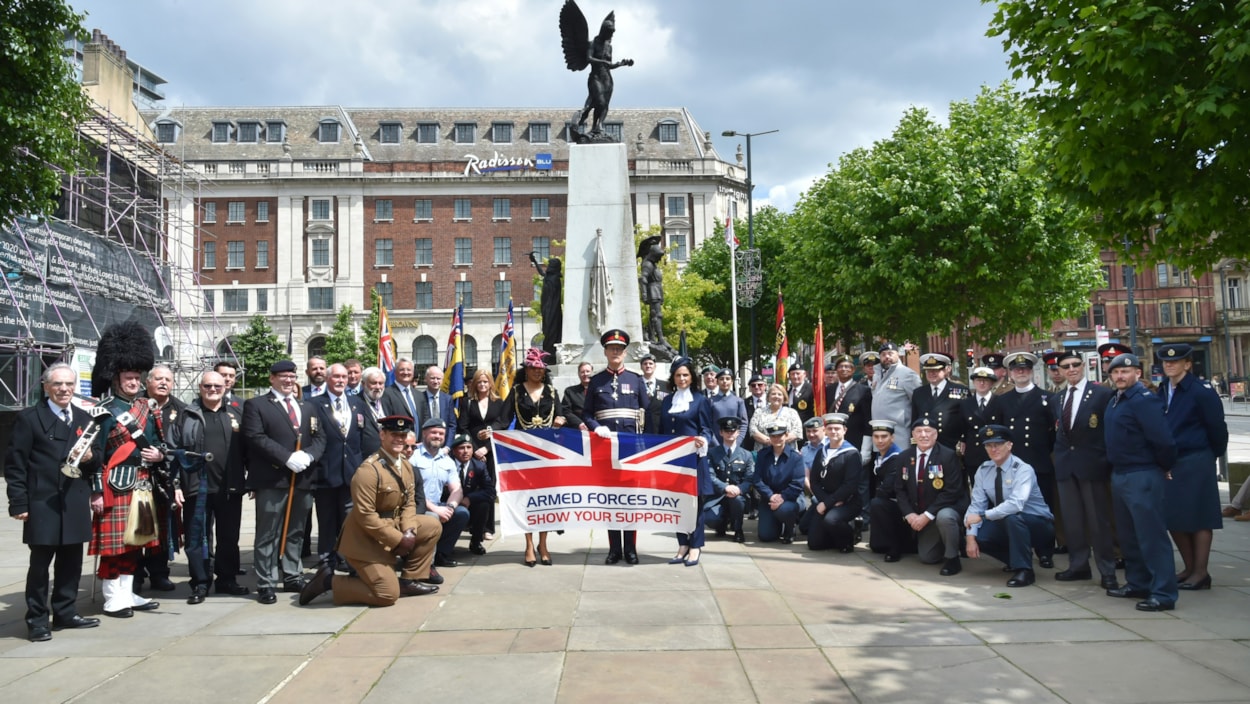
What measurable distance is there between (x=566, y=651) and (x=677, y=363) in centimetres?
426

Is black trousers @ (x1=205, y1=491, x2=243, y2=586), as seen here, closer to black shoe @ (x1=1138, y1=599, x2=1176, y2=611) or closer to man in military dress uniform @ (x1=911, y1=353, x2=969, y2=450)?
man in military dress uniform @ (x1=911, y1=353, x2=969, y2=450)

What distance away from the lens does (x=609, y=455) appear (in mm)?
→ 8453

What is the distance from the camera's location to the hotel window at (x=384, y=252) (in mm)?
60906

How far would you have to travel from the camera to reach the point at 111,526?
6.37 metres

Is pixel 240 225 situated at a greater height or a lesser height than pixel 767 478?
greater

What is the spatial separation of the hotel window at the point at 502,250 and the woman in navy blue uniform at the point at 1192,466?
56936 millimetres

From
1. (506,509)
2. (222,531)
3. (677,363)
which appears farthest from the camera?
(677,363)

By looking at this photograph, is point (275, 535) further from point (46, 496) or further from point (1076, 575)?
point (1076, 575)

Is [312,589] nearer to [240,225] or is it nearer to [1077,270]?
[1077,270]

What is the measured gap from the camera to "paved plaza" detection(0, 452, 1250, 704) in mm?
4652

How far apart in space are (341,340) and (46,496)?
51947mm

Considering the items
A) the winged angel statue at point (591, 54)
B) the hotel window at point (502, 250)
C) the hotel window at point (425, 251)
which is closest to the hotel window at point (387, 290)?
the hotel window at point (425, 251)

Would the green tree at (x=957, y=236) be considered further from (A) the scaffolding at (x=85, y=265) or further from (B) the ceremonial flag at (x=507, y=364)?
(A) the scaffolding at (x=85, y=265)

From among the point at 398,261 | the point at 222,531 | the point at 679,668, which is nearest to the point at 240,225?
the point at 398,261
